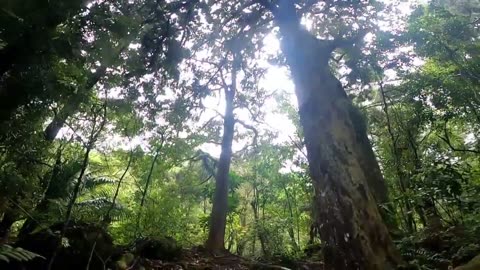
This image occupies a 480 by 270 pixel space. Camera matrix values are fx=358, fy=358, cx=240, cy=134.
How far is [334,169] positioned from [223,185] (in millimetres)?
7298

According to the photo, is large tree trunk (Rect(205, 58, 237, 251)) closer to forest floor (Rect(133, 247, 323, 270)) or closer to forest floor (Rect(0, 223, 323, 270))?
forest floor (Rect(133, 247, 323, 270))

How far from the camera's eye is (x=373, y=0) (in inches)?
297

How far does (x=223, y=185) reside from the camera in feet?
39.1

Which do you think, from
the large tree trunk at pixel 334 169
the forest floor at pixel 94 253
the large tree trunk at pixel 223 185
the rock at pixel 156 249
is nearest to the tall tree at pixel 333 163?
the large tree trunk at pixel 334 169

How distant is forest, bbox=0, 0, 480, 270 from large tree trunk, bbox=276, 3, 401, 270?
2 centimetres

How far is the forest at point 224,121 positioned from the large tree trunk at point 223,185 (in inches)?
1.9

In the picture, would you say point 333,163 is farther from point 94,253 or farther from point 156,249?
point 156,249

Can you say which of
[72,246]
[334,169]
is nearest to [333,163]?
[334,169]

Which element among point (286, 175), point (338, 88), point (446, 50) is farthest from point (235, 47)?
point (286, 175)

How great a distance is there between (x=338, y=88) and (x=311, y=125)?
0.84 metres

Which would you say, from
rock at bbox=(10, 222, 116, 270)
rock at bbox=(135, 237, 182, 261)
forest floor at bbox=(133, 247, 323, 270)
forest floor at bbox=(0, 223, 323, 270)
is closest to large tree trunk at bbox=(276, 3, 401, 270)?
forest floor at bbox=(0, 223, 323, 270)

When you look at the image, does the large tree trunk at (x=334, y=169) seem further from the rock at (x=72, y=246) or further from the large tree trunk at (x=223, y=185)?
→ the large tree trunk at (x=223, y=185)

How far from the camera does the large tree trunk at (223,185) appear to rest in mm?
11008

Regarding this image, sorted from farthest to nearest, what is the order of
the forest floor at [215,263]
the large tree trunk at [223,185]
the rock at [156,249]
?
the large tree trunk at [223,185], the rock at [156,249], the forest floor at [215,263]
